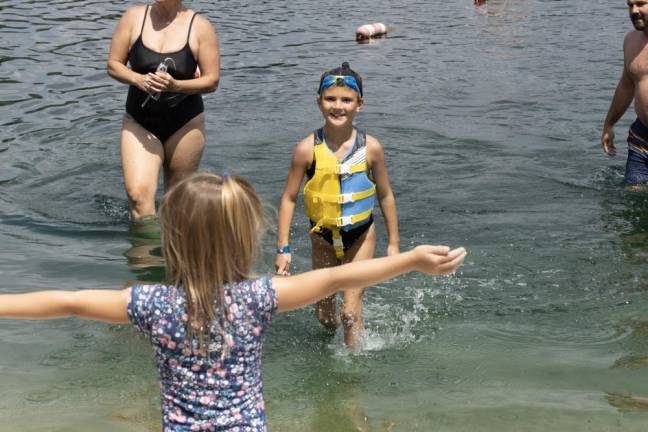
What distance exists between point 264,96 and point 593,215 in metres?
Answer: 6.33

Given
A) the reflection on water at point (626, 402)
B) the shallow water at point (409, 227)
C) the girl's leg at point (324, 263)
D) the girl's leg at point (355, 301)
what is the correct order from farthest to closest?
the girl's leg at point (324, 263)
the girl's leg at point (355, 301)
the shallow water at point (409, 227)
the reflection on water at point (626, 402)

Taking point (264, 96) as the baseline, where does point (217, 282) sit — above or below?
above

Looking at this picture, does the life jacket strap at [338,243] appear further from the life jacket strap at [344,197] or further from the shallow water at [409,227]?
the shallow water at [409,227]

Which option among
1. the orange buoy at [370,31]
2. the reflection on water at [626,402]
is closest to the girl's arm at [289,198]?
the reflection on water at [626,402]

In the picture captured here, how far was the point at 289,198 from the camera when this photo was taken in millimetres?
5992

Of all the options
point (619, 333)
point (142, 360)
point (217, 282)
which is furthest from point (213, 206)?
point (619, 333)

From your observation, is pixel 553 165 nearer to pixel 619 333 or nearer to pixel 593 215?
pixel 593 215

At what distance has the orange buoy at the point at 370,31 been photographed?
61.6 ft

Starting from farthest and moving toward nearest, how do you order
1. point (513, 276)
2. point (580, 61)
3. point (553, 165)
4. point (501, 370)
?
point (580, 61) → point (553, 165) → point (513, 276) → point (501, 370)

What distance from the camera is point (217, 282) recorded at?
3455 mm

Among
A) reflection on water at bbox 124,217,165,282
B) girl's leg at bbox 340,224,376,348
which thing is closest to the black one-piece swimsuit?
reflection on water at bbox 124,217,165,282

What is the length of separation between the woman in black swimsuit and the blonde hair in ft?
12.7

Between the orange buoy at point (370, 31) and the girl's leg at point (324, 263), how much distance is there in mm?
12864

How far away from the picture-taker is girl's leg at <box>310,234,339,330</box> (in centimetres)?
635
